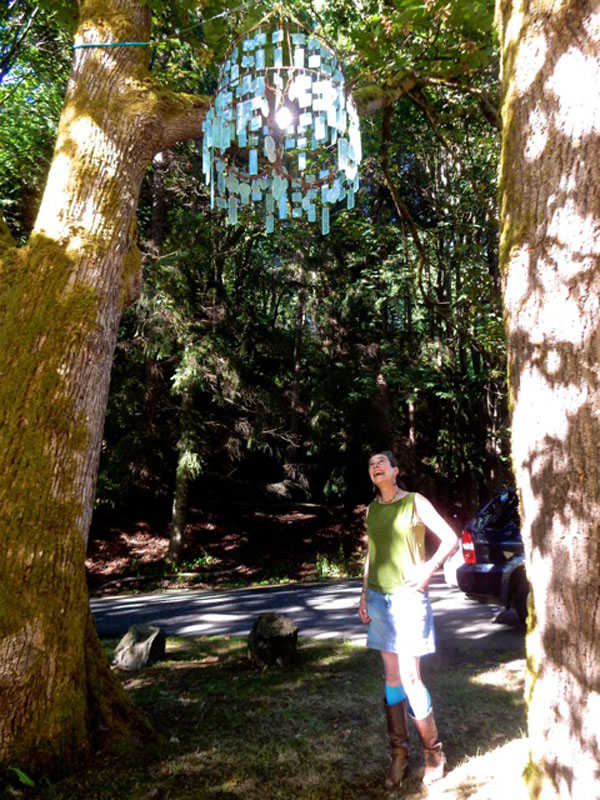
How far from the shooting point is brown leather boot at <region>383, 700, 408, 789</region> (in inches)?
136

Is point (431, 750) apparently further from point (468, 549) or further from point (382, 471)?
point (468, 549)

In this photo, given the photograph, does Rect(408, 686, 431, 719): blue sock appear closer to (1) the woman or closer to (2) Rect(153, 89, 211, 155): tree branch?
(1) the woman

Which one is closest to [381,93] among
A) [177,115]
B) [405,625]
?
[177,115]

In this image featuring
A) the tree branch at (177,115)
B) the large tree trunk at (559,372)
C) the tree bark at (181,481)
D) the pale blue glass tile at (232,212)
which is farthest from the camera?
the tree bark at (181,481)

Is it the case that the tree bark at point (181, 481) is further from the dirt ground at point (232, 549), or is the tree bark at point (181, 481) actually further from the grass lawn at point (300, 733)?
the grass lawn at point (300, 733)

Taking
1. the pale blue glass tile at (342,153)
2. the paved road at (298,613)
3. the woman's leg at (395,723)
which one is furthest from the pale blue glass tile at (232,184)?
the paved road at (298,613)

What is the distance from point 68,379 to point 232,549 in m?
15.8

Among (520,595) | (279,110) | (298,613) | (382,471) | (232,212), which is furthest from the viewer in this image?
(298,613)

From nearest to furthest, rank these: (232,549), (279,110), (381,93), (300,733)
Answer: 1. (300,733)
2. (279,110)
3. (381,93)
4. (232,549)

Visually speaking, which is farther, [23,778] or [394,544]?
[394,544]

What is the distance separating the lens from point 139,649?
21.2ft

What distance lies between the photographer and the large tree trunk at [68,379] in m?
3.54

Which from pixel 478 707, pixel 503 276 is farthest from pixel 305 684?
pixel 503 276

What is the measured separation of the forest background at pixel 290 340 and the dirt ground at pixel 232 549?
0.68ft
